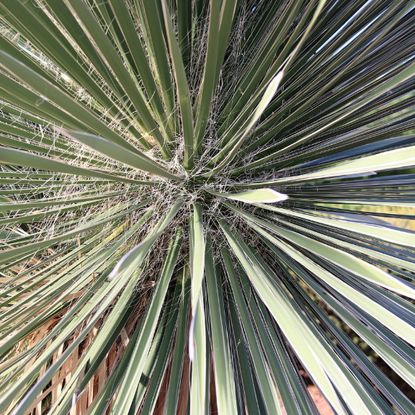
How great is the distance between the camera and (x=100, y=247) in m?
1.03

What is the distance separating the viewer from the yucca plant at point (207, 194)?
2.50ft

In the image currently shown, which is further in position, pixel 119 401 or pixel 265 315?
pixel 265 315

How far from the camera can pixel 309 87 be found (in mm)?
992

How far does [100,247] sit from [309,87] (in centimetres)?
64

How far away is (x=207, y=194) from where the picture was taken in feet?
3.13

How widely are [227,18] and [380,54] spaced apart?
0.54 metres

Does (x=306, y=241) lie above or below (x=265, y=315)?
above

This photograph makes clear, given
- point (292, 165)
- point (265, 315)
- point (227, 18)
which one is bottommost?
point (265, 315)

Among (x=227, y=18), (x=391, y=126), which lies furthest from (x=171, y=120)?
(x=391, y=126)

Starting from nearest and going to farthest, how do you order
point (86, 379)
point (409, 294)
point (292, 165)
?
point (409, 294) < point (86, 379) < point (292, 165)

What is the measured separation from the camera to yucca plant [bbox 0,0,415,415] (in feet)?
2.50

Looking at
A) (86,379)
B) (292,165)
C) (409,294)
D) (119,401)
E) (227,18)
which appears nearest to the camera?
(409,294)

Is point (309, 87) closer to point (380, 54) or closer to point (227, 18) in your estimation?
point (380, 54)

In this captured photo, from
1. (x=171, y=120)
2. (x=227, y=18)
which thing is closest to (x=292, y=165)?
(x=171, y=120)
